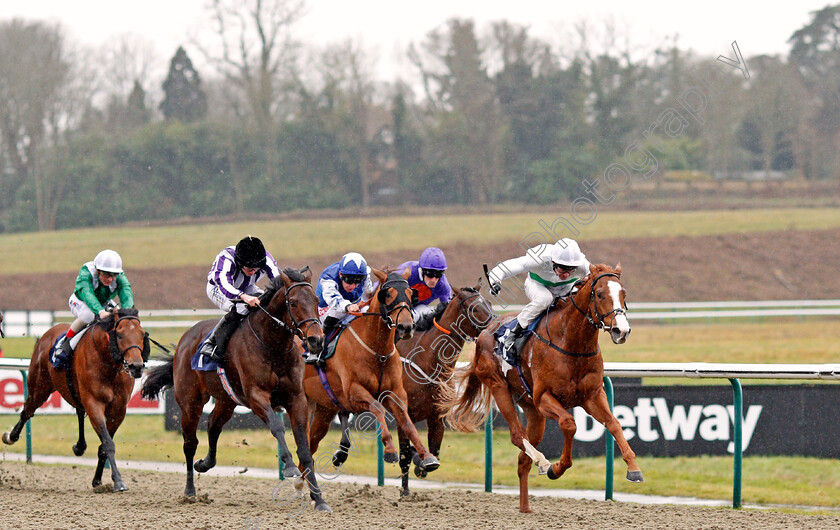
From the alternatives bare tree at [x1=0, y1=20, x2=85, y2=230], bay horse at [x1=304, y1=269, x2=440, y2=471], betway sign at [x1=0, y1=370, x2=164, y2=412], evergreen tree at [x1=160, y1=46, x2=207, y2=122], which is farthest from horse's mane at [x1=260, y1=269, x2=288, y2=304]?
evergreen tree at [x1=160, y1=46, x2=207, y2=122]

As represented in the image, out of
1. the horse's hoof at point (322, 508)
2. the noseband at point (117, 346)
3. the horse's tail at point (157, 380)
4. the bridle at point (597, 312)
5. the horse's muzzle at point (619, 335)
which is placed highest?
the bridle at point (597, 312)

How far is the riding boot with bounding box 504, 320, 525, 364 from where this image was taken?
6852 mm

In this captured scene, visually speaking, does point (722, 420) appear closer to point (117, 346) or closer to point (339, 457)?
point (339, 457)

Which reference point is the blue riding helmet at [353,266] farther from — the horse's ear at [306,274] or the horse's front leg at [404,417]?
the horse's front leg at [404,417]

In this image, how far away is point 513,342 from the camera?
6891 mm

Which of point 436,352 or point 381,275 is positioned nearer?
point 381,275

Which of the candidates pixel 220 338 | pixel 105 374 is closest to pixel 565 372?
pixel 220 338

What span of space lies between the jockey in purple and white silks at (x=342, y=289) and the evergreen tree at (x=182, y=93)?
2703 centimetres

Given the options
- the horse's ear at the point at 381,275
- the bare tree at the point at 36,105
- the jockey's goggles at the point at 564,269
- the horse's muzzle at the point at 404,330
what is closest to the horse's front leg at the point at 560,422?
the jockey's goggles at the point at 564,269

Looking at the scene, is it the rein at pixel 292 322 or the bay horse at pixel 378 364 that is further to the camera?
the bay horse at pixel 378 364

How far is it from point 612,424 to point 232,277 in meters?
3.02

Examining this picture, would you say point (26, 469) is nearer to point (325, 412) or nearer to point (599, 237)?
point (325, 412)

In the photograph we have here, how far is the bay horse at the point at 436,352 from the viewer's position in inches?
284

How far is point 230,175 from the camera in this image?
30984 mm
